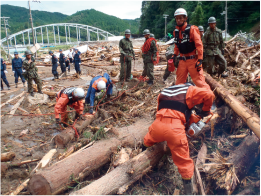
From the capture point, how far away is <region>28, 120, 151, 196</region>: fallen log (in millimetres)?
2916

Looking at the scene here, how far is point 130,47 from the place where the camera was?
27.7ft

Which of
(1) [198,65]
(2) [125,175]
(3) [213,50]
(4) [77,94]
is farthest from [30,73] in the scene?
(3) [213,50]

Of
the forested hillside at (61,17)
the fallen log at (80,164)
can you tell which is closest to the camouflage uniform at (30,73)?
the fallen log at (80,164)

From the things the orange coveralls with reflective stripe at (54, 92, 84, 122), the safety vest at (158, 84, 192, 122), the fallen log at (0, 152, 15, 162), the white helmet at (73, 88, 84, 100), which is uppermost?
the safety vest at (158, 84, 192, 122)

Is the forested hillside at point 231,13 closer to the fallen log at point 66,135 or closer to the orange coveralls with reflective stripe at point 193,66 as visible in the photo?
the orange coveralls with reflective stripe at point 193,66

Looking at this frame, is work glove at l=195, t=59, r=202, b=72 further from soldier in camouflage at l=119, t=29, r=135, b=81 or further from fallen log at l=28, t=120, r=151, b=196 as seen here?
→ soldier in camouflage at l=119, t=29, r=135, b=81

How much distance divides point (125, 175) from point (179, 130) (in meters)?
1.09

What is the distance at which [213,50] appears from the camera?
647cm

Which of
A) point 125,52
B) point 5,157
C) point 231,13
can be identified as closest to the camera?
point 5,157

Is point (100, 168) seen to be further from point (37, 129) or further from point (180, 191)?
point (37, 129)

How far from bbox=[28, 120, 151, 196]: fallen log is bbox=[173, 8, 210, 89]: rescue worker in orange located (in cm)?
172

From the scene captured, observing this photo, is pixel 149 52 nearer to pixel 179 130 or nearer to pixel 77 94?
pixel 77 94

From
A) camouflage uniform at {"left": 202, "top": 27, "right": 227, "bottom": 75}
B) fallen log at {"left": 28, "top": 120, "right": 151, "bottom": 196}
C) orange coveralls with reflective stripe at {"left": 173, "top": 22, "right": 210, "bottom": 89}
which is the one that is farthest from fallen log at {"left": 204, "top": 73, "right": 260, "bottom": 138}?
fallen log at {"left": 28, "top": 120, "right": 151, "bottom": 196}

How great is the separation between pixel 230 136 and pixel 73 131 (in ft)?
11.4
